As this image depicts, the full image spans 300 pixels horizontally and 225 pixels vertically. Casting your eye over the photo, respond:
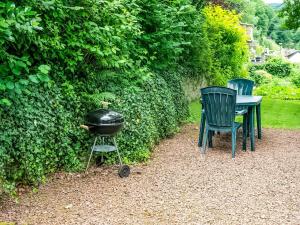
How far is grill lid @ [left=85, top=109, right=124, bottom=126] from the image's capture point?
4336 millimetres

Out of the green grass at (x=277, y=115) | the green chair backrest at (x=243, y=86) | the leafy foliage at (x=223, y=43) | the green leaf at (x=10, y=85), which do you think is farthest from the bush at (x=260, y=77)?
the green leaf at (x=10, y=85)

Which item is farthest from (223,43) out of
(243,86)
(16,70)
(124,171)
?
(16,70)

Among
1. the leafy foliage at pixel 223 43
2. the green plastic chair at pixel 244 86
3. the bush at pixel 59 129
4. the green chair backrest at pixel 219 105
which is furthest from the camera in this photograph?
the leafy foliage at pixel 223 43

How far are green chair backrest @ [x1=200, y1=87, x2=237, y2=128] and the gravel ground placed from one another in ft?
1.77

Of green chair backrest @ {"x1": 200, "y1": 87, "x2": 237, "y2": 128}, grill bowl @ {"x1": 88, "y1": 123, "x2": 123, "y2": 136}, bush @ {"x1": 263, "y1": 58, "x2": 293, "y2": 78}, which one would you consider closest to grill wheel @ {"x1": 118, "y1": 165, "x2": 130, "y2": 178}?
grill bowl @ {"x1": 88, "y1": 123, "x2": 123, "y2": 136}

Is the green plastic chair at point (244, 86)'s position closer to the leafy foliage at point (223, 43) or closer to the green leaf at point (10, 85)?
the leafy foliage at point (223, 43)

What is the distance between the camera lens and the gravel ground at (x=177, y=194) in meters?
3.33

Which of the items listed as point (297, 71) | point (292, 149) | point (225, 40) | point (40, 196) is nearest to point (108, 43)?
point (40, 196)

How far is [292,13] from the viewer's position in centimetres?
1148

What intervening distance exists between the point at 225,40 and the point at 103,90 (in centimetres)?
903

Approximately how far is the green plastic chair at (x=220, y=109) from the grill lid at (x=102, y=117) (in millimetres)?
1758

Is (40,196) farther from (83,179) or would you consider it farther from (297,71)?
(297,71)

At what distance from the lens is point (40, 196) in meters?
3.79

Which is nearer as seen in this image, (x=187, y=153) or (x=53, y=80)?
(x=53, y=80)
